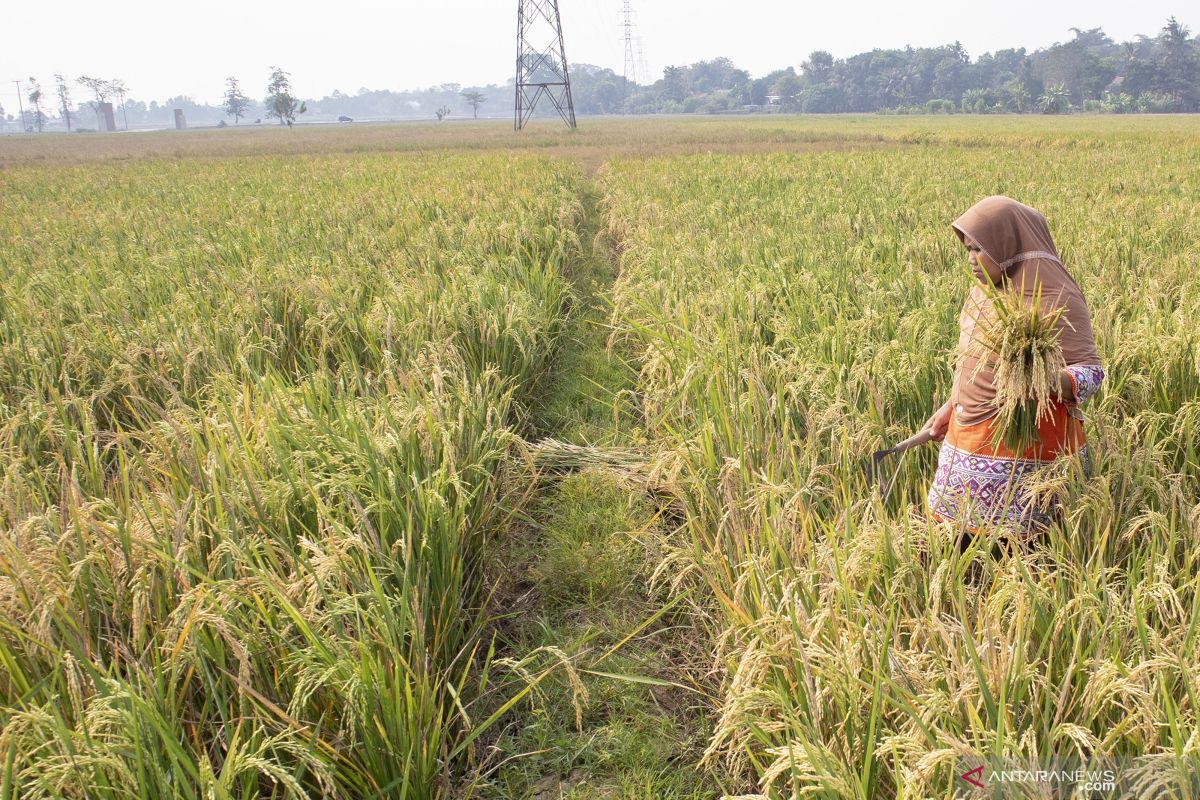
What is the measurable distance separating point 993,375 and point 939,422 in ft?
1.12

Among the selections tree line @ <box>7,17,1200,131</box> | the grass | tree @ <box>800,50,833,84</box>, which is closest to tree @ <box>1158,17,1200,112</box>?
tree line @ <box>7,17,1200,131</box>

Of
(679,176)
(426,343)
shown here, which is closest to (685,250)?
(426,343)

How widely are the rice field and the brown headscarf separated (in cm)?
38

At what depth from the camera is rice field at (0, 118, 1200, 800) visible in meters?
1.47

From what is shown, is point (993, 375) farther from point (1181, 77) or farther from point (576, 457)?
point (1181, 77)

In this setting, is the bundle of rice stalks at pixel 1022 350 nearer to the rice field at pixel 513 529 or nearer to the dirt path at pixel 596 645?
the rice field at pixel 513 529

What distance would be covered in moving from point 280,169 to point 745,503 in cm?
1832

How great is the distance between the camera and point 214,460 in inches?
89.0

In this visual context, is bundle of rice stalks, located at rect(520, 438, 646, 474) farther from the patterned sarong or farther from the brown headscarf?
the brown headscarf

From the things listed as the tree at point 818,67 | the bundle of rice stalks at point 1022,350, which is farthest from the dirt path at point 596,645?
the tree at point 818,67

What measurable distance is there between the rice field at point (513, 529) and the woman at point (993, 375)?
0.14m

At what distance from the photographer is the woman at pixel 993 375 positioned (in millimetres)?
2086

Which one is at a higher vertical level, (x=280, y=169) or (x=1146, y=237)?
(x=280, y=169)

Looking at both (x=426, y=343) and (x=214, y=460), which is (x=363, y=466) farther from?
(x=426, y=343)
